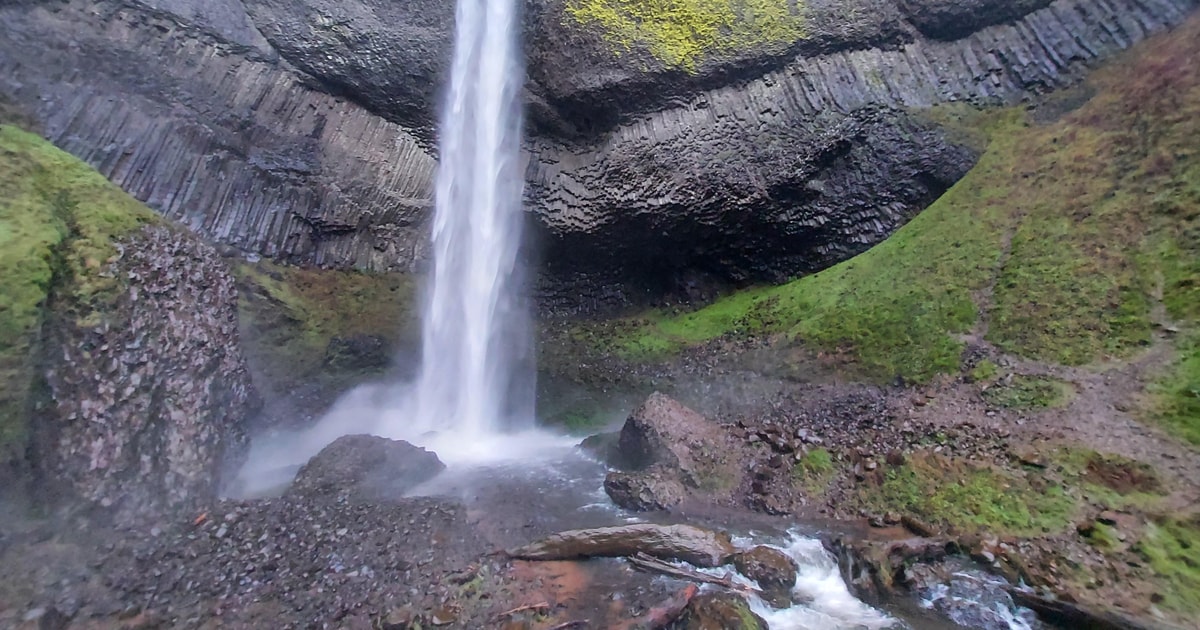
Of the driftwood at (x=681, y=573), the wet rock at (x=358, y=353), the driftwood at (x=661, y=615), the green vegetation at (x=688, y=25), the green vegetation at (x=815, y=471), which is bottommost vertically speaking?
the driftwood at (x=661, y=615)

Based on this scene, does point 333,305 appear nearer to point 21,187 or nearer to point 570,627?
point 21,187

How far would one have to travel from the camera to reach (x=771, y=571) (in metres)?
6.08

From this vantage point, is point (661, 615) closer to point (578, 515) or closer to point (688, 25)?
point (578, 515)

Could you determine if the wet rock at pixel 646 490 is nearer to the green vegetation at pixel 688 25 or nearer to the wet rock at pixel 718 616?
the wet rock at pixel 718 616

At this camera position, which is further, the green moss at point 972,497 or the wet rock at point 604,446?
the wet rock at point 604,446

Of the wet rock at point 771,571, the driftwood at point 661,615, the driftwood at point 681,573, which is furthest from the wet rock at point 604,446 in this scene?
the driftwood at point 661,615

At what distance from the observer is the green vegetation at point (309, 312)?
12234mm

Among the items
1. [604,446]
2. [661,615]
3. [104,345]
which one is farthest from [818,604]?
[104,345]

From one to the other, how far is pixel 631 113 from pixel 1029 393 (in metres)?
10.3

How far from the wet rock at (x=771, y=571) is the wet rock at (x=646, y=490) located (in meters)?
1.81

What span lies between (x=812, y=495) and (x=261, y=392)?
9970 mm

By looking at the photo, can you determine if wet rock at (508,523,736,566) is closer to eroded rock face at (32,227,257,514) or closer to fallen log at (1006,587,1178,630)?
fallen log at (1006,587,1178,630)

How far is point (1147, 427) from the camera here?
23.5 feet

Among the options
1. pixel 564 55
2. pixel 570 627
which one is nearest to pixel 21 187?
pixel 570 627
